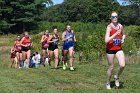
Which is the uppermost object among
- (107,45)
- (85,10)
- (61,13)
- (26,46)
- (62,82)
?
(85,10)

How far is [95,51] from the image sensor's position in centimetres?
2850

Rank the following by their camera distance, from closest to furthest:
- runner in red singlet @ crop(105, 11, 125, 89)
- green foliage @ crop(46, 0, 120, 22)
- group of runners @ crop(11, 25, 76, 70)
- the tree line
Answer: runner in red singlet @ crop(105, 11, 125, 89) < group of runners @ crop(11, 25, 76, 70) < the tree line < green foliage @ crop(46, 0, 120, 22)

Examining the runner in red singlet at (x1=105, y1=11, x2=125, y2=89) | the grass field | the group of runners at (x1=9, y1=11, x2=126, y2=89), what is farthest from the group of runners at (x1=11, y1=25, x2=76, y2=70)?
the runner in red singlet at (x1=105, y1=11, x2=125, y2=89)

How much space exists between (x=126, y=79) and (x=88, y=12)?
106 m

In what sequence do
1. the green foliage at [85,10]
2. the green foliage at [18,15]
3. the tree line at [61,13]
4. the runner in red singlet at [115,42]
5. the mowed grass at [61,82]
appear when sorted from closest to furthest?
the runner in red singlet at [115,42] < the mowed grass at [61,82] < the green foliage at [18,15] < the tree line at [61,13] < the green foliage at [85,10]

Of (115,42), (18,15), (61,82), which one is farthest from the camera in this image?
(18,15)

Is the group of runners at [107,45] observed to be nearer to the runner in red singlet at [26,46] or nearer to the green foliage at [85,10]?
the runner in red singlet at [26,46]

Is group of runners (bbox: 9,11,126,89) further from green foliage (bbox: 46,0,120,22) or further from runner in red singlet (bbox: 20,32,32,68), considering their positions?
green foliage (bbox: 46,0,120,22)

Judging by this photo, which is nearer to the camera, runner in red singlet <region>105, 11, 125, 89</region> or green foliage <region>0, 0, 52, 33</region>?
runner in red singlet <region>105, 11, 125, 89</region>

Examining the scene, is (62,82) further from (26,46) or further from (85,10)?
(85,10)

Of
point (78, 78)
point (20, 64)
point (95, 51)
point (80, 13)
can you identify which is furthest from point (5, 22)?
point (78, 78)

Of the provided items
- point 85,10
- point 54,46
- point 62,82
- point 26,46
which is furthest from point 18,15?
point 62,82

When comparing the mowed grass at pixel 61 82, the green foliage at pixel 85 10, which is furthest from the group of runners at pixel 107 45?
the green foliage at pixel 85 10

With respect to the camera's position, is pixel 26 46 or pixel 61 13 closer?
pixel 26 46
